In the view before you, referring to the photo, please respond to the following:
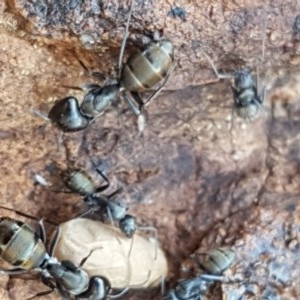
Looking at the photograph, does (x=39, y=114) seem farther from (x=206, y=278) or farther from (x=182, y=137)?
(x=206, y=278)

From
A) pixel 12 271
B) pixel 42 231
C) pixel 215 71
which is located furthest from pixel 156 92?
pixel 12 271

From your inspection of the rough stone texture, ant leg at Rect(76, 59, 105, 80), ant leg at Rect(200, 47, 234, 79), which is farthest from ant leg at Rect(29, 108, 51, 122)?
ant leg at Rect(200, 47, 234, 79)

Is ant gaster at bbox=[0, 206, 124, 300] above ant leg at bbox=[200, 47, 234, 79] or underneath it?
underneath

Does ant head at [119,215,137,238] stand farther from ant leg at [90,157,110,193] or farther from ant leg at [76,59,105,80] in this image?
ant leg at [76,59,105,80]

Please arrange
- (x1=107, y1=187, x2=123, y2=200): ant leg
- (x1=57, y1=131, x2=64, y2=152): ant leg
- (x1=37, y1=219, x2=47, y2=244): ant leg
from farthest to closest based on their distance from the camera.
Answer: (x1=107, y1=187, x2=123, y2=200): ant leg, (x1=57, y1=131, x2=64, y2=152): ant leg, (x1=37, y1=219, x2=47, y2=244): ant leg

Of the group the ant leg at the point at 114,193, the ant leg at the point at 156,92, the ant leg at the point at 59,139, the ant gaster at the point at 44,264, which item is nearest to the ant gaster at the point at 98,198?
the ant leg at the point at 114,193

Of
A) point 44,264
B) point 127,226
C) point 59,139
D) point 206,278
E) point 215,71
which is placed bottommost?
point 206,278

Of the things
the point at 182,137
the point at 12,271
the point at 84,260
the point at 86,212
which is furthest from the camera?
the point at 182,137

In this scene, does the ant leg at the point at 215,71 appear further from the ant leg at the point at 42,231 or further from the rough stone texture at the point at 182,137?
the ant leg at the point at 42,231

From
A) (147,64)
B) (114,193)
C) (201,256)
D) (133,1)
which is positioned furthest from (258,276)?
(133,1)
